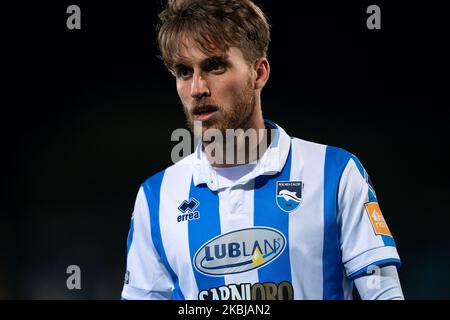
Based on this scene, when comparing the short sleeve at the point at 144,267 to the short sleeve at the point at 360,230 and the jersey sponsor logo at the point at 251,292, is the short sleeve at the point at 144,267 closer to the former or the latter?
the jersey sponsor logo at the point at 251,292

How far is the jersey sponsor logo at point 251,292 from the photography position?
5.78 ft

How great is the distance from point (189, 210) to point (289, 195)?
0.31m

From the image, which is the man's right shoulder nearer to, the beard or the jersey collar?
the jersey collar

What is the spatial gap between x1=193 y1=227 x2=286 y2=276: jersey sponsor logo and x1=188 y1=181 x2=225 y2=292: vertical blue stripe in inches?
0.6

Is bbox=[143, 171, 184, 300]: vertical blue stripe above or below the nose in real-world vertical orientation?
below

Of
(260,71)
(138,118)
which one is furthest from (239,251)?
(138,118)

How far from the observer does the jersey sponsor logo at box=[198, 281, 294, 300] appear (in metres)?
1.76

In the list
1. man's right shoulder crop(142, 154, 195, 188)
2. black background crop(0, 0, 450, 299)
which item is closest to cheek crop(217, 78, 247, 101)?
man's right shoulder crop(142, 154, 195, 188)

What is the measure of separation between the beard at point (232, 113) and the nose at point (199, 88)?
0.07 ft

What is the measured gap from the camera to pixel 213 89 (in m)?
1.80

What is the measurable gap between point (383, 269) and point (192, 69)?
0.77 meters

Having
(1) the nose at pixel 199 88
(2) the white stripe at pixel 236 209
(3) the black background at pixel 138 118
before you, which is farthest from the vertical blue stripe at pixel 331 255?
(3) the black background at pixel 138 118

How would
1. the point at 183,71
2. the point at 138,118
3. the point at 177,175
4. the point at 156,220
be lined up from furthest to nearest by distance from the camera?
the point at 138,118
the point at 177,175
the point at 156,220
the point at 183,71

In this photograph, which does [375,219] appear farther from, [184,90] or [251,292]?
[184,90]
